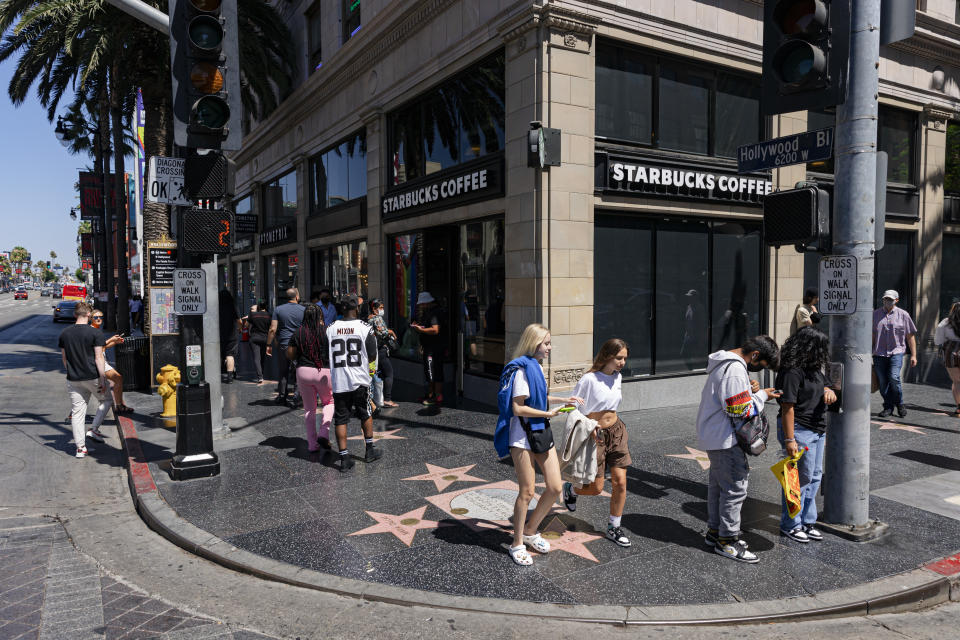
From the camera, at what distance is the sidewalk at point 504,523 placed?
459cm

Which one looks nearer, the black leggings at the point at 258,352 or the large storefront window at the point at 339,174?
the black leggings at the point at 258,352

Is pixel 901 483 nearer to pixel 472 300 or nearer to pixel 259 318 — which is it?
pixel 472 300

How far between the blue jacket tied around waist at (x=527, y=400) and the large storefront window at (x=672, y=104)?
667 centimetres

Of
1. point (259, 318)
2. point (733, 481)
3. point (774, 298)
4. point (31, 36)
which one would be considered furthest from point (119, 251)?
point (733, 481)

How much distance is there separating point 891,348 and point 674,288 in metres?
3.60

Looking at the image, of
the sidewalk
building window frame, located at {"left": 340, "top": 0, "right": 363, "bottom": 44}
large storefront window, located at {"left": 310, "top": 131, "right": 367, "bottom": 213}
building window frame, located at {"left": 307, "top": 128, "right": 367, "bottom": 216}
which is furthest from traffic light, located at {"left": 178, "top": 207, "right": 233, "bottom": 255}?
building window frame, located at {"left": 340, "top": 0, "right": 363, "bottom": 44}

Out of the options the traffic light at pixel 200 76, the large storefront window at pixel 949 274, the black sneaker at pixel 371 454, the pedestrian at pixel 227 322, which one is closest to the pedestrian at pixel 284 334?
the pedestrian at pixel 227 322

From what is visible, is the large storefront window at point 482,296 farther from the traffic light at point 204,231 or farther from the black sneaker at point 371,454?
the traffic light at point 204,231

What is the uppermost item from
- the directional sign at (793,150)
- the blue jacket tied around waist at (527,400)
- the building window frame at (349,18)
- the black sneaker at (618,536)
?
the building window frame at (349,18)

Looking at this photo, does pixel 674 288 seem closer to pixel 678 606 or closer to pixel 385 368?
pixel 385 368

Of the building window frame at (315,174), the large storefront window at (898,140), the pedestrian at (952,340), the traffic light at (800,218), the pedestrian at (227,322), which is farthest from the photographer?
the building window frame at (315,174)

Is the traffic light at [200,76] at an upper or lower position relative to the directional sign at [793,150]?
upper

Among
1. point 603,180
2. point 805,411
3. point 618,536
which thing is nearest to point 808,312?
point 603,180

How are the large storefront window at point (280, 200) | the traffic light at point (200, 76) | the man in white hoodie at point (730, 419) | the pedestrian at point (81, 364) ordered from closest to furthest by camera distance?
the man in white hoodie at point (730, 419) < the traffic light at point (200, 76) < the pedestrian at point (81, 364) < the large storefront window at point (280, 200)
